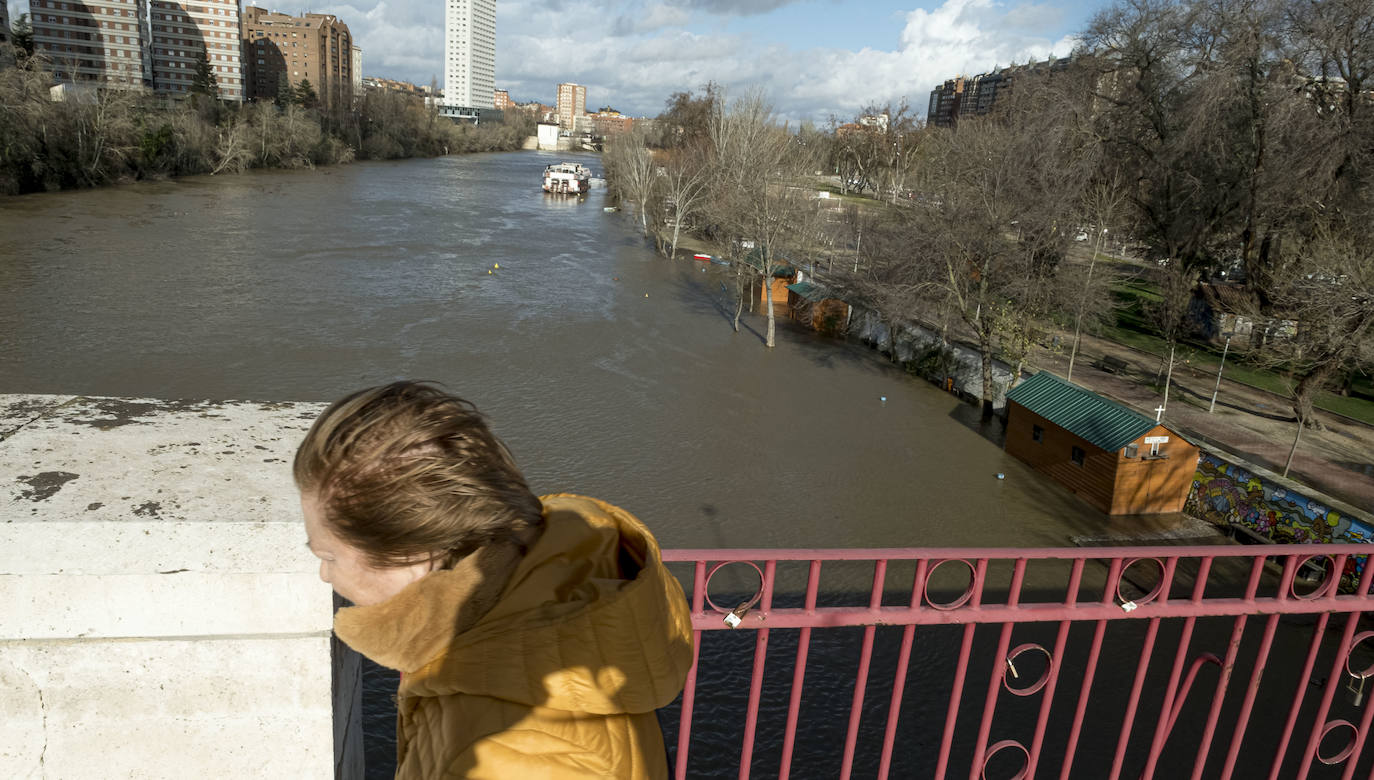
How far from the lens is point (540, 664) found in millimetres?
866

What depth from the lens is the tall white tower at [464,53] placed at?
193m

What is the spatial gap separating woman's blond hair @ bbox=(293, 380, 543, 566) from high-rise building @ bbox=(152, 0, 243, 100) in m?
100


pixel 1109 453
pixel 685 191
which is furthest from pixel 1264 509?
pixel 685 191

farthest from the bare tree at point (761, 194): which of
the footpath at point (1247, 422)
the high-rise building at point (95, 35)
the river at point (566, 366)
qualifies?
the high-rise building at point (95, 35)

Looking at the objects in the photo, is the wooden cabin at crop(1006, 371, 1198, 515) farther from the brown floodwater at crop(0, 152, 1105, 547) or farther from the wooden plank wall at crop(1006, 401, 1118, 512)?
the brown floodwater at crop(0, 152, 1105, 547)

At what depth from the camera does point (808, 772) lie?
27.1 feet

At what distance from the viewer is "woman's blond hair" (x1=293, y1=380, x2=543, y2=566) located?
0.93 metres

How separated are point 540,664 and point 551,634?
3 centimetres

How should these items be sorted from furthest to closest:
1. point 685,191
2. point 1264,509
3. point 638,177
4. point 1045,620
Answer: point 638,177, point 685,191, point 1264,509, point 1045,620

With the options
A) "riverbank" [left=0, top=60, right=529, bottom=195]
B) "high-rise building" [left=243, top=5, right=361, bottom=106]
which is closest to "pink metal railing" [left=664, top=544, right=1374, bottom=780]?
"riverbank" [left=0, top=60, right=529, bottom=195]

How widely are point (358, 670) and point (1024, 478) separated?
1632cm

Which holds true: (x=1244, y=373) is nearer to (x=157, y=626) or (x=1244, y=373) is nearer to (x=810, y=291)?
(x=810, y=291)

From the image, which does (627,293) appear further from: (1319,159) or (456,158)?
(456,158)

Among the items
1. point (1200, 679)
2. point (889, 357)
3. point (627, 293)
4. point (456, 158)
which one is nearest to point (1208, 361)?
point (889, 357)
